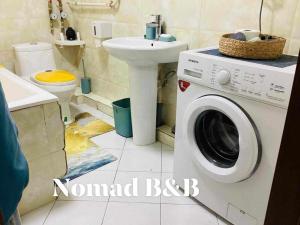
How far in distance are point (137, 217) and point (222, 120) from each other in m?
0.71

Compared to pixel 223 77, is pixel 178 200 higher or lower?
lower

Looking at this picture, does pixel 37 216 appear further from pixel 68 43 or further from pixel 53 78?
pixel 68 43

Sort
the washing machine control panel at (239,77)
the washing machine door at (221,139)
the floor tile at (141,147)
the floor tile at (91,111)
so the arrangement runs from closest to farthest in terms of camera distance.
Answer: the washing machine control panel at (239,77) → the washing machine door at (221,139) → the floor tile at (141,147) → the floor tile at (91,111)

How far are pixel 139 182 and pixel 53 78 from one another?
119 cm

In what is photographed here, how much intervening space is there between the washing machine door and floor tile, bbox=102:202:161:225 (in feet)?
1.26

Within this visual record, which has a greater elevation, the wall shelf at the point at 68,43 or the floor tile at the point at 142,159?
the wall shelf at the point at 68,43

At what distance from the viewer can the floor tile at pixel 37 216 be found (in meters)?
1.41

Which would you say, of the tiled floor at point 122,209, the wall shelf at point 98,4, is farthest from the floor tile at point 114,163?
the wall shelf at point 98,4

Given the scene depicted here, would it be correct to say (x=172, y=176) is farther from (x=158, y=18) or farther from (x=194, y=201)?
(x=158, y=18)

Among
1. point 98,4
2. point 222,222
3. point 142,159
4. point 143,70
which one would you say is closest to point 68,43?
point 98,4

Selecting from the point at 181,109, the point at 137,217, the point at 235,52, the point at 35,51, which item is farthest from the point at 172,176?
Answer: the point at 35,51

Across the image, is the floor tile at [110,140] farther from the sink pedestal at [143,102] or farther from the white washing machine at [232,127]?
the white washing machine at [232,127]

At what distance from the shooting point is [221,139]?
4.60 feet

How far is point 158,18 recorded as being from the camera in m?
1.93
